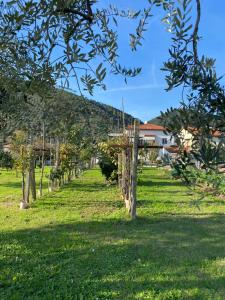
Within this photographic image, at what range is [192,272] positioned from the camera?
6.20 meters

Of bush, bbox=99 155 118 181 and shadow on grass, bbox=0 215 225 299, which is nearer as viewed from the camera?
shadow on grass, bbox=0 215 225 299

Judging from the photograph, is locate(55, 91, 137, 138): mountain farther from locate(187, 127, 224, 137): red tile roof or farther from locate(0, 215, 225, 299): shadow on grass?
locate(0, 215, 225, 299): shadow on grass

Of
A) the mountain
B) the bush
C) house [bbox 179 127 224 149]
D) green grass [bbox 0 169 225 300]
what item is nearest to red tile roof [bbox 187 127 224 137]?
house [bbox 179 127 224 149]

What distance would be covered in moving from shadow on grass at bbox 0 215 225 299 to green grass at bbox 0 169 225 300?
0.04ft

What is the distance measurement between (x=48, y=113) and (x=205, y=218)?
846 centimetres

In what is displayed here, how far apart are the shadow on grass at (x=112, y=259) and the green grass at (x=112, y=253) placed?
13mm

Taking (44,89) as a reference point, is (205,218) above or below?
below

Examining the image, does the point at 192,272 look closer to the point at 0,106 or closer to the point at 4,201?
the point at 0,106

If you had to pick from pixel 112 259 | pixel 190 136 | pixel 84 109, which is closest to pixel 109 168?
pixel 112 259

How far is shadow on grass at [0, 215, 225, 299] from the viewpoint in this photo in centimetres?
542

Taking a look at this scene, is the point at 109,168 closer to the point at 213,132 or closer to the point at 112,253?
the point at 112,253

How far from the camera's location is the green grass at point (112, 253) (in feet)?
17.7

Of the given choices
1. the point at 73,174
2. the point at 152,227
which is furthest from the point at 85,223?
the point at 73,174

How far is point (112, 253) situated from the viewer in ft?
24.1
